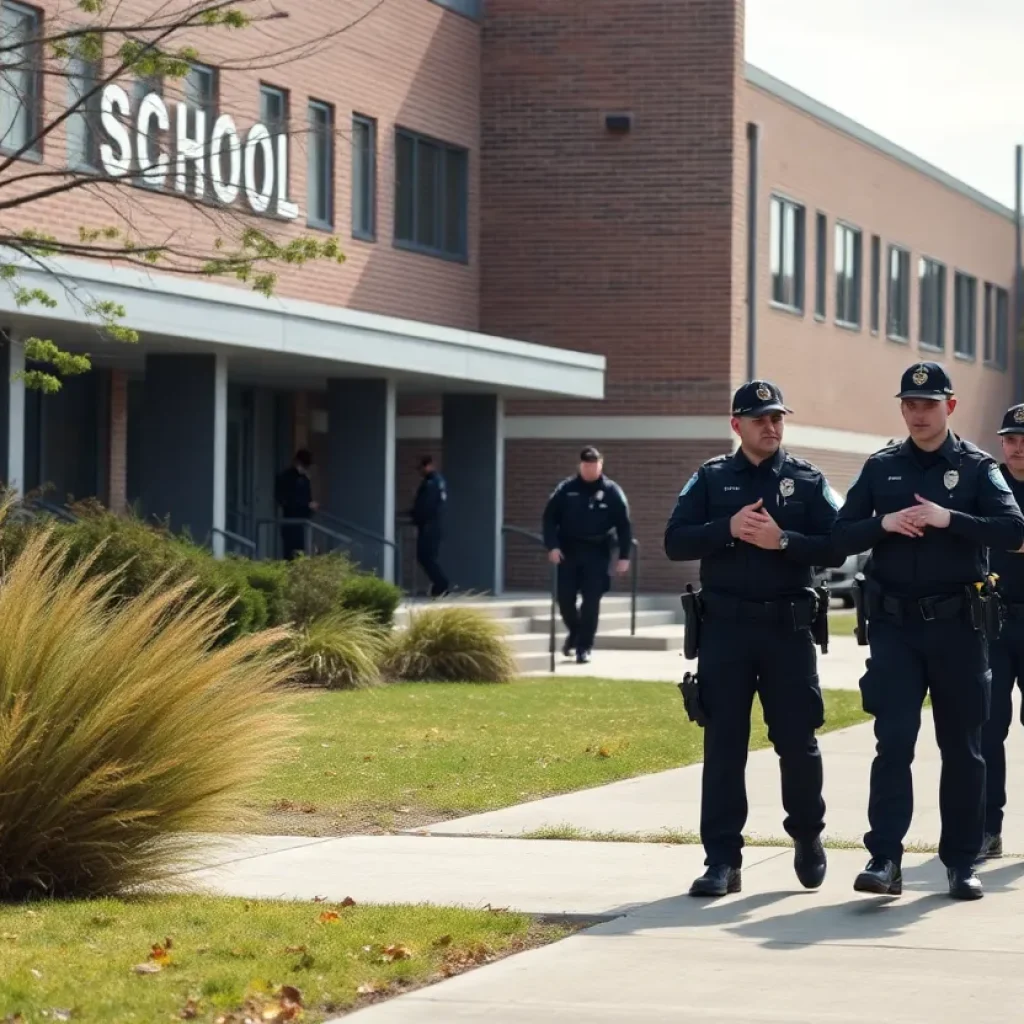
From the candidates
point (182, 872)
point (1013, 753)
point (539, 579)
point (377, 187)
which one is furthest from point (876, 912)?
point (539, 579)

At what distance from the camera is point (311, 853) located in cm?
983

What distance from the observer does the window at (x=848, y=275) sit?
41.1 metres

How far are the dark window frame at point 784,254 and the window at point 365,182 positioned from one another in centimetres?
835

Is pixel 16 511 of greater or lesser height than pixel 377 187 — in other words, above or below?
below

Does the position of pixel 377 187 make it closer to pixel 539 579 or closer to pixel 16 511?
pixel 539 579

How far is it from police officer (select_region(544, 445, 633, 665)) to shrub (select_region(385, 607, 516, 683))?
1.36m

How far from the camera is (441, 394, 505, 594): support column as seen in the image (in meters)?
31.5

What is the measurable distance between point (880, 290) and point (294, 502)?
63.0ft

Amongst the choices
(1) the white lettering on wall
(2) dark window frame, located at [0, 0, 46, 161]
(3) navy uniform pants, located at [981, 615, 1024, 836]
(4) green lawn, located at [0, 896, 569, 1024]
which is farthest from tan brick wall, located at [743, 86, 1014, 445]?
(4) green lawn, located at [0, 896, 569, 1024]

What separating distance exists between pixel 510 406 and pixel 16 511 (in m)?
16.3

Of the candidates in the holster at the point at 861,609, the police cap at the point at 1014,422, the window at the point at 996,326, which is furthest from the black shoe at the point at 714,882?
the window at the point at 996,326

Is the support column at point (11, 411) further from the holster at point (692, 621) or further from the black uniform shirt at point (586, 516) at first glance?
the holster at point (692, 621)

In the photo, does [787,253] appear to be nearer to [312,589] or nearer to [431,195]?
[431,195]

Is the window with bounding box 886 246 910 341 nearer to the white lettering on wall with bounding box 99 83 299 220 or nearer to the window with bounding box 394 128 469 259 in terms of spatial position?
the window with bounding box 394 128 469 259
